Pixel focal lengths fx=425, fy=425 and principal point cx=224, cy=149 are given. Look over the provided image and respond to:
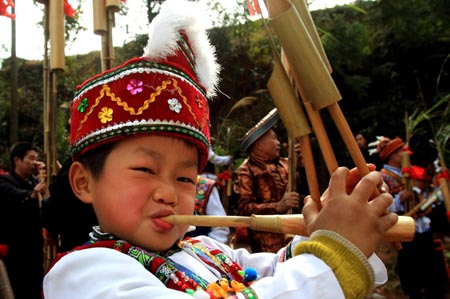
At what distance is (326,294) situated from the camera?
0.87 metres

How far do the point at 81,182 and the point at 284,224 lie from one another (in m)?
0.74

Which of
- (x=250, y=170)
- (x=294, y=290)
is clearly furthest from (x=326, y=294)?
(x=250, y=170)

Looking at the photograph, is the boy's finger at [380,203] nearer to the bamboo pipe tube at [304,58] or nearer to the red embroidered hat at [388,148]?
the bamboo pipe tube at [304,58]

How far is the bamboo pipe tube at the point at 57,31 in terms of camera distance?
2.42 meters

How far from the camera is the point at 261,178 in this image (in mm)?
4262

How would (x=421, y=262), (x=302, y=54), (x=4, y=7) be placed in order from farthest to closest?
1. (x=421, y=262)
2. (x=4, y=7)
3. (x=302, y=54)

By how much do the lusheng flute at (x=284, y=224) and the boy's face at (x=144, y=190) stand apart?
0.15m

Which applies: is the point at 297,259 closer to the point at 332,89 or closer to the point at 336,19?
the point at 332,89

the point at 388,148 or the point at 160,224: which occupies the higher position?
the point at 160,224

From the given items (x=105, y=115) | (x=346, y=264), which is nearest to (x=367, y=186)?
(x=346, y=264)

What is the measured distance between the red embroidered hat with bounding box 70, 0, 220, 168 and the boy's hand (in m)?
0.56

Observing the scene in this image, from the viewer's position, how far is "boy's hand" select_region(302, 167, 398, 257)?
869 millimetres

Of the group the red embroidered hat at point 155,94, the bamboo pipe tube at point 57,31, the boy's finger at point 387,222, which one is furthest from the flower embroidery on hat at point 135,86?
the bamboo pipe tube at point 57,31

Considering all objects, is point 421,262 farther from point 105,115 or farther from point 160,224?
point 105,115
